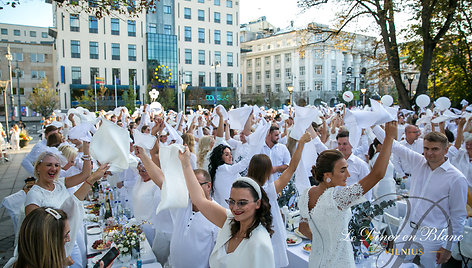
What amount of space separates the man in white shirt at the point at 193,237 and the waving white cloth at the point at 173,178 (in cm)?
82

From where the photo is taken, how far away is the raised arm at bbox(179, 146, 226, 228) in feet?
9.32

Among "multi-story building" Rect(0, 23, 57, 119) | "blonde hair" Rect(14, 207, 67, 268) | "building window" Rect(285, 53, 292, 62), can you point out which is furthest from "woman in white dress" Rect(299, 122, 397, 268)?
"building window" Rect(285, 53, 292, 62)

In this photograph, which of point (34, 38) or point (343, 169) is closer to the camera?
point (343, 169)

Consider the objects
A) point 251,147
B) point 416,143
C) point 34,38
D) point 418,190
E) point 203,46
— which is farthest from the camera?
point 34,38

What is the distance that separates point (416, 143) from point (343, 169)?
5.18 metres

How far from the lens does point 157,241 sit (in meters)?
4.37

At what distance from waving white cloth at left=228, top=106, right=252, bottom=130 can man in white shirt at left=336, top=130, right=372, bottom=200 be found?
210 cm

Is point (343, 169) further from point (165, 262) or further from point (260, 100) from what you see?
point (260, 100)

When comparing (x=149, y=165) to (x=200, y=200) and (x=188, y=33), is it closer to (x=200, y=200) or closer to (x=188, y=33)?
(x=200, y=200)

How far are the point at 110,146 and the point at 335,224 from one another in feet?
6.69

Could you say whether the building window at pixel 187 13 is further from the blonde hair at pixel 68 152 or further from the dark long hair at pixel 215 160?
the dark long hair at pixel 215 160

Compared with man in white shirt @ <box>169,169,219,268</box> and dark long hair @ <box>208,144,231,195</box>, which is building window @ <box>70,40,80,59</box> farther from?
Answer: man in white shirt @ <box>169,169,219,268</box>

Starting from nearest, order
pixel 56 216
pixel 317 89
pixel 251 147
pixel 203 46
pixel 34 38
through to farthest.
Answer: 1. pixel 56 216
2. pixel 251 147
3. pixel 203 46
4. pixel 317 89
5. pixel 34 38

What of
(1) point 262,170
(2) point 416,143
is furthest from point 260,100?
(1) point 262,170
